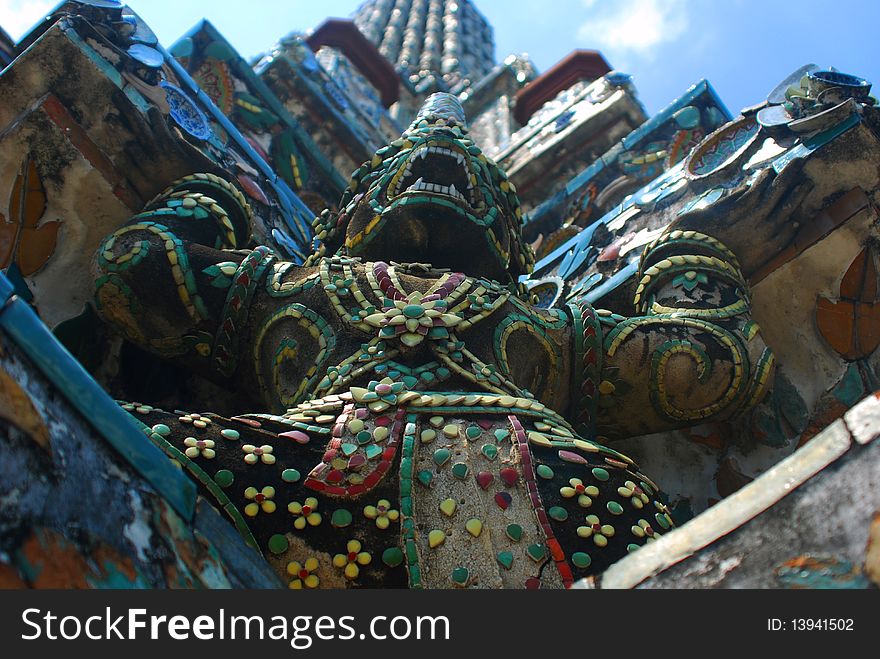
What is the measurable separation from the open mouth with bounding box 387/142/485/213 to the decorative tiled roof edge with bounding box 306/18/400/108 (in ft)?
37.7

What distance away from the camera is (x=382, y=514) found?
2.70 meters

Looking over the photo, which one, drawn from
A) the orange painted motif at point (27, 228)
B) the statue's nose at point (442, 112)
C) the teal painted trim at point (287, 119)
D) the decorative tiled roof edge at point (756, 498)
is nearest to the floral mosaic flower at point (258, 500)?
the decorative tiled roof edge at point (756, 498)

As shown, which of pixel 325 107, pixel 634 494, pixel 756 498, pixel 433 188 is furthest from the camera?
pixel 325 107

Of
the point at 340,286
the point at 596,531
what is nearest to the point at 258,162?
the point at 340,286

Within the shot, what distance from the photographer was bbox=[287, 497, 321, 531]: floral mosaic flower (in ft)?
8.81

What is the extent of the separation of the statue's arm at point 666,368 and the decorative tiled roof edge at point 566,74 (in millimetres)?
10818

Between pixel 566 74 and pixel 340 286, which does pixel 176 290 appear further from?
pixel 566 74

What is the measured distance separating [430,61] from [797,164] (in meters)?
19.4

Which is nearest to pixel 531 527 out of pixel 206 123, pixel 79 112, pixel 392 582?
pixel 392 582

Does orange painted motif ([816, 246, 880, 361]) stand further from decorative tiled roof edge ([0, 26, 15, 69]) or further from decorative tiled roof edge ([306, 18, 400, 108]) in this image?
decorative tiled roof edge ([306, 18, 400, 108])

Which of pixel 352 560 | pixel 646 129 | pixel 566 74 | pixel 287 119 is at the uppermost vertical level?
pixel 287 119

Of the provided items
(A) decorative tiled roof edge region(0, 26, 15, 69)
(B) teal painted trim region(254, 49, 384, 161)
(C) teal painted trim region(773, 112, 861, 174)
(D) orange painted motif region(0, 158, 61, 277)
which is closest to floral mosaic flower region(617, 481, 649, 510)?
(C) teal painted trim region(773, 112, 861, 174)

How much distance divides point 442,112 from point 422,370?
64.4 inches

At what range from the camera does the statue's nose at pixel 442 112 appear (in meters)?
4.34
